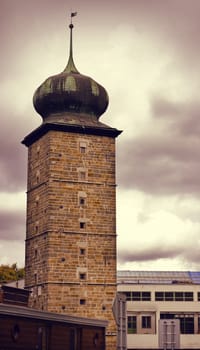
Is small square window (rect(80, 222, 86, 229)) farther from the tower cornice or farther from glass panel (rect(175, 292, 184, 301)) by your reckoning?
glass panel (rect(175, 292, 184, 301))

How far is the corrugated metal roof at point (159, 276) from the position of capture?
105750 mm

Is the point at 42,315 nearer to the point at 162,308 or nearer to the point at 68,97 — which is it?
the point at 68,97

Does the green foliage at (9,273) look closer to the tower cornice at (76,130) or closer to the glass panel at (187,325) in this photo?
the glass panel at (187,325)

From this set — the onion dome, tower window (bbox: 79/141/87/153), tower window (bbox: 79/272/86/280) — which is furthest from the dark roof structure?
tower window (bbox: 79/272/86/280)

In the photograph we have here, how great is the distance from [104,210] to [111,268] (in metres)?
5.08

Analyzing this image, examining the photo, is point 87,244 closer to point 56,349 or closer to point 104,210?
point 104,210

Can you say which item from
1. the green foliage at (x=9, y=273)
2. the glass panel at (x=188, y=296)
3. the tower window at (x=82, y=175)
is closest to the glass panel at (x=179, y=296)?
the glass panel at (x=188, y=296)

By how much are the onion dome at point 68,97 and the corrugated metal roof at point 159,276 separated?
4526 centimetres

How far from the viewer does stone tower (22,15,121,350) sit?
194 feet

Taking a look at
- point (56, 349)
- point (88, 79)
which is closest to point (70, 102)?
point (88, 79)

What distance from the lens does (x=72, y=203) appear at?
199ft

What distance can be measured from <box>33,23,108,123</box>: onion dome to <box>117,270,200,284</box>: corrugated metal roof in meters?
45.3

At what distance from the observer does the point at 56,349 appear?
156 feet

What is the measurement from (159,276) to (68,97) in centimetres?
5221
